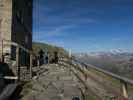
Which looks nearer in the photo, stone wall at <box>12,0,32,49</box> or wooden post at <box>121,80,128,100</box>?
wooden post at <box>121,80,128,100</box>

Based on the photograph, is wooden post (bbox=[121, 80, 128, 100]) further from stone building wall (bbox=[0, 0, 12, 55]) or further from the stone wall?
the stone wall

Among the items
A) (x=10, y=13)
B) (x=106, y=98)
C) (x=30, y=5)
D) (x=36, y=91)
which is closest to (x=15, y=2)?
(x=10, y=13)

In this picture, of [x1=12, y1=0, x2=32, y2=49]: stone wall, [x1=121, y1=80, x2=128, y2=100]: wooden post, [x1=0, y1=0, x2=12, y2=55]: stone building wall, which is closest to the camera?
[x1=121, y1=80, x2=128, y2=100]: wooden post

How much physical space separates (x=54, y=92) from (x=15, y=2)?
13.2 metres

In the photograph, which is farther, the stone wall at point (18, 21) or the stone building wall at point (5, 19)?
the stone wall at point (18, 21)

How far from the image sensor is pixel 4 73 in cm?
1349

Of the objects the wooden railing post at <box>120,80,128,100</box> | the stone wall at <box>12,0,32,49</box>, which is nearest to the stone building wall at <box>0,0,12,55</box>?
the stone wall at <box>12,0,32,49</box>

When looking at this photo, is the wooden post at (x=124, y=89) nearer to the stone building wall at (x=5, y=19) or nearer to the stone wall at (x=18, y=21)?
the stone building wall at (x=5, y=19)

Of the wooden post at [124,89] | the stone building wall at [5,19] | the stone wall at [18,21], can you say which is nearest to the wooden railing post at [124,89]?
the wooden post at [124,89]

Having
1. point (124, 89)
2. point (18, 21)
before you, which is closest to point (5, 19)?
point (18, 21)

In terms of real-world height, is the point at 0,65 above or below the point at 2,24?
below

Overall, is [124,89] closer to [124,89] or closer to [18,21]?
[124,89]

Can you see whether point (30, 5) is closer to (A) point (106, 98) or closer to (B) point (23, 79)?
(B) point (23, 79)

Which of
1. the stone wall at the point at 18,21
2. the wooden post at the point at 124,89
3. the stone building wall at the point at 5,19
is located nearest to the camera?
the wooden post at the point at 124,89
